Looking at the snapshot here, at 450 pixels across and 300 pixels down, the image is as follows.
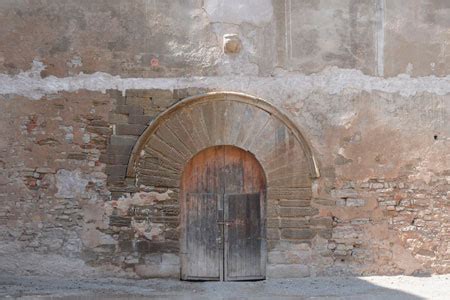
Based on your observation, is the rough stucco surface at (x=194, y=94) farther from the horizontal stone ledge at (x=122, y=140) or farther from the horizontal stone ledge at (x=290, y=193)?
the horizontal stone ledge at (x=290, y=193)

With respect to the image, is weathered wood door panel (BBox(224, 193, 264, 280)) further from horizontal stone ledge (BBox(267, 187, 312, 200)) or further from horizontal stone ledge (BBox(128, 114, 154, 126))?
horizontal stone ledge (BBox(128, 114, 154, 126))

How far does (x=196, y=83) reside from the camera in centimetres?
743

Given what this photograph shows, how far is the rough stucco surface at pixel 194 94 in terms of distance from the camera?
732cm

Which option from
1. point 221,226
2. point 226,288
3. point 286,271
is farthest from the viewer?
point 221,226

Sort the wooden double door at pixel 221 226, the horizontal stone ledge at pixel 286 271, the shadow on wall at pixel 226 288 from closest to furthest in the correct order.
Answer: the shadow on wall at pixel 226 288 → the horizontal stone ledge at pixel 286 271 → the wooden double door at pixel 221 226

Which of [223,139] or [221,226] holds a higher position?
[223,139]

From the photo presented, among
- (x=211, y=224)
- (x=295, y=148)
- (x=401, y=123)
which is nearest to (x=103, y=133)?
(x=211, y=224)

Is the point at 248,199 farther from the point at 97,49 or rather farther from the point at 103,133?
the point at 97,49

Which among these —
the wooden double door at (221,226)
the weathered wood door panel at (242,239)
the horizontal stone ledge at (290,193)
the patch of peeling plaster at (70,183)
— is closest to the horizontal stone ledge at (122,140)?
the patch of peeling plaster at (70,183)

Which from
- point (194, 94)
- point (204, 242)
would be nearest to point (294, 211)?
point (204, 242)

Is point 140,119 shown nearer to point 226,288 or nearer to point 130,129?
point 130,129

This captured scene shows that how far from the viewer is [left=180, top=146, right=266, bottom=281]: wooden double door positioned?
743 cm

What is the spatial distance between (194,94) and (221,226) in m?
1.69

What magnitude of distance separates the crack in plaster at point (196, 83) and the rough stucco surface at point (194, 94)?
0.01 metres
